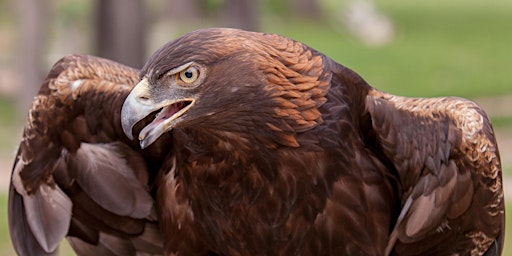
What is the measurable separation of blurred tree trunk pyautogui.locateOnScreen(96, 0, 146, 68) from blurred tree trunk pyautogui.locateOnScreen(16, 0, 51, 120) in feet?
12.4

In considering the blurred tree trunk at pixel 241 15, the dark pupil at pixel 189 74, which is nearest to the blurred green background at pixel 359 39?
the blurred tree trunk at pixel 241 15

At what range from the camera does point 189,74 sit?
3916mm

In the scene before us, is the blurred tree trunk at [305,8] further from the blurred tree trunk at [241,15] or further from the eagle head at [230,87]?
the eagle head at [230,87]

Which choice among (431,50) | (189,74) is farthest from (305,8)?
(189,74)

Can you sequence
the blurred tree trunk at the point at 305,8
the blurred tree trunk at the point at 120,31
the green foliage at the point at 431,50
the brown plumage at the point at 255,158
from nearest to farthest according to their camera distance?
the brown plumage at the point at 255,158 < the blurred tree trunk at the point at 120,31 < the green foliage at the point at 431,50 < the blurred tree trunk at the point at 305,8

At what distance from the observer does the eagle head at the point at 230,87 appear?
3.90 meters

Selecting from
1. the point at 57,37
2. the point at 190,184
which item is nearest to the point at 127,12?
the point at 190,184

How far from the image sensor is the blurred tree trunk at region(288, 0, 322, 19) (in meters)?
30.0

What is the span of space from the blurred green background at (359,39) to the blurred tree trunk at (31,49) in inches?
0.8

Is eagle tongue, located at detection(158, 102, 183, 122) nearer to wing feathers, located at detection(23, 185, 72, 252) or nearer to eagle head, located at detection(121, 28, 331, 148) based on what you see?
eagle head, located at detection(121, 28, 331, 148)

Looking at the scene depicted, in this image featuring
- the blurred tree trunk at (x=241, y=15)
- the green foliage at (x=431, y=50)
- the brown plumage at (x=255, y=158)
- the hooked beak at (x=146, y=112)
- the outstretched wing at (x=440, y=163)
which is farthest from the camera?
the green foliage at (x=431, y=50)

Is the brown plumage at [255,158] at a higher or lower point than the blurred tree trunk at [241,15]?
higher

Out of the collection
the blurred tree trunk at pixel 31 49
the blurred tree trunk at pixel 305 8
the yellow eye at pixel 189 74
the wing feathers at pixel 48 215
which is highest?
the yellow eye at pixel 189 74

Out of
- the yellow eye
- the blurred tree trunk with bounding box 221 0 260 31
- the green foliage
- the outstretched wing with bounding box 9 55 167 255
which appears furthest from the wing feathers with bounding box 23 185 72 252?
the green foliage
